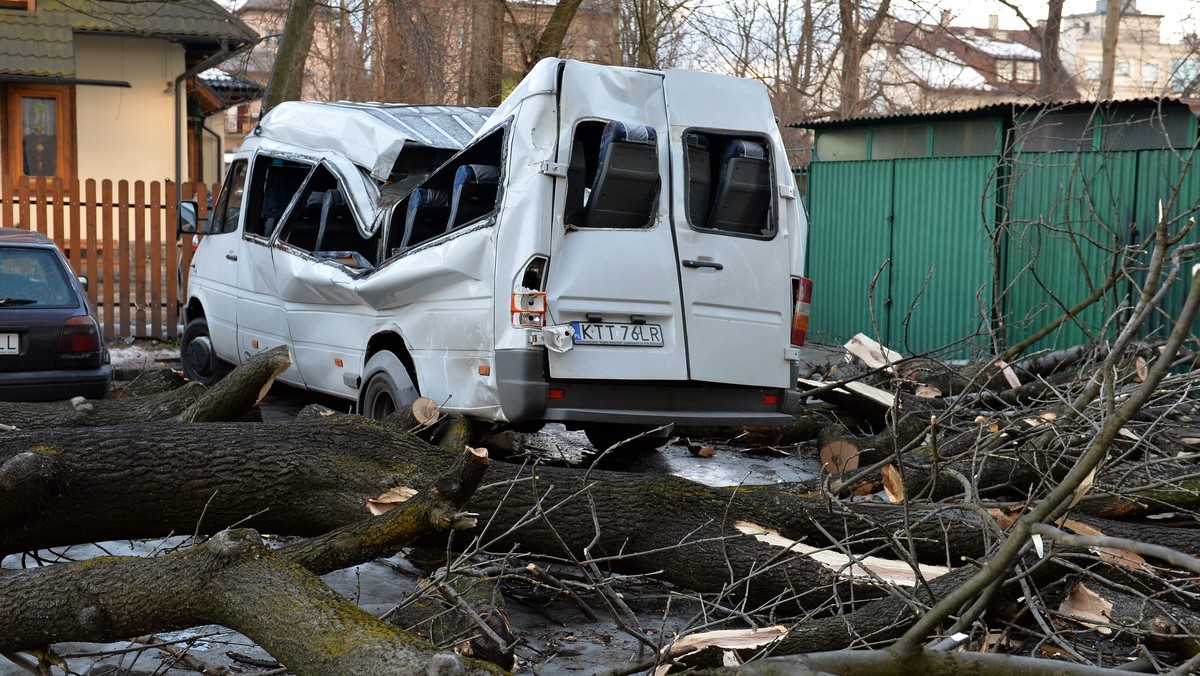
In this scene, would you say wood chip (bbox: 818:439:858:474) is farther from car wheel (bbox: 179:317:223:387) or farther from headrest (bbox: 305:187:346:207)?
car wheel (bbox: 179:317:223:387)

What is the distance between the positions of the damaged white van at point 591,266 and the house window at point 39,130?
49.6ft

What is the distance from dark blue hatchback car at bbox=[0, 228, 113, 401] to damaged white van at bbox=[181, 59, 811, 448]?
194cm

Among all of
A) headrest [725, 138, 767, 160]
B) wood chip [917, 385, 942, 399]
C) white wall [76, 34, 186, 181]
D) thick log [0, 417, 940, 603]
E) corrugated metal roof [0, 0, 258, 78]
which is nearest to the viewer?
thick log [0, 417, 940, 603]

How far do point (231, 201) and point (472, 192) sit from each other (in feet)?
11.6

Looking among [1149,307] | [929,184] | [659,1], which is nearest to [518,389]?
[1149,307]

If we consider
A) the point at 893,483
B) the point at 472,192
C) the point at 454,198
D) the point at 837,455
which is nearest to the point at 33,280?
the point at 454,198

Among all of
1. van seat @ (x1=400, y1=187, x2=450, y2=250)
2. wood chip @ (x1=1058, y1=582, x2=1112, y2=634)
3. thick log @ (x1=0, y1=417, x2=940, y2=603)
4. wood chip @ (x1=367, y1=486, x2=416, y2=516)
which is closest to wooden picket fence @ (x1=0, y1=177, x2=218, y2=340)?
van seat @ (x1=400, y1=187, x2=450, y2=250)

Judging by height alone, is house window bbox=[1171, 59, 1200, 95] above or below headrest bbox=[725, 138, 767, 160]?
above

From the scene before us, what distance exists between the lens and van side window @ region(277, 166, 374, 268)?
27.3ft

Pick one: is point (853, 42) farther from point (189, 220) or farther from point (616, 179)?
point (616, 179)

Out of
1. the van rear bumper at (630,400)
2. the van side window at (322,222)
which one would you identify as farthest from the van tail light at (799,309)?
the van side window at (322,222)

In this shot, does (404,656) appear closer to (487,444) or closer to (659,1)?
(487,444)

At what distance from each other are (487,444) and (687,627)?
158 inches

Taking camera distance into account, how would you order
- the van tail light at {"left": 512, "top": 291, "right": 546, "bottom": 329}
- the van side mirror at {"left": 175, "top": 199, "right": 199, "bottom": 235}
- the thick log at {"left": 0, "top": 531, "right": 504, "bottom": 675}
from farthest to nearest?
the van side mirror at {"left": 175, "top": 199, "right": 199, "bottom": 235}, the van tail light at {"left": 512, "top": 291, "right": 546, "bottom": 329}, the thick log at {"left": 0, "top": 531, "right": 504, "bottom": 675}
